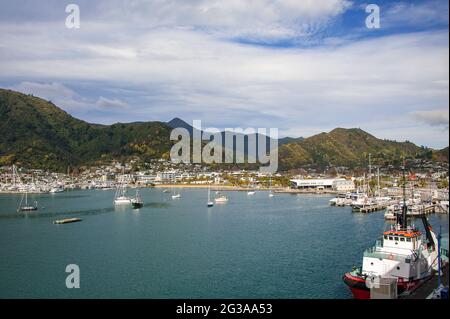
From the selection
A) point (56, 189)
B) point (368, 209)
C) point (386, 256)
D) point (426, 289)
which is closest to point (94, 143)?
point (56, 189)

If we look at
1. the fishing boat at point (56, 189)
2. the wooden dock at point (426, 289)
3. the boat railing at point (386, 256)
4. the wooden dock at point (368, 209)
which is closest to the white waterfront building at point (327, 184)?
the wooden dock at point (368, 209)

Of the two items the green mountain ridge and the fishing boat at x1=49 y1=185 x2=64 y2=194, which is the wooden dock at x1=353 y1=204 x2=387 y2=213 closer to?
the fishing boat at x1=49 y1=185 x2=64 y2=194

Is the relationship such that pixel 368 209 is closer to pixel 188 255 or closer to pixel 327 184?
pixel 188 255

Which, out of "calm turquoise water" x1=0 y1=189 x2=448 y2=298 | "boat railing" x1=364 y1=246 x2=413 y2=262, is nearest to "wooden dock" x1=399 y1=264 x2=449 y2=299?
"boat railing" x1=364 y1=246 x2=413 y2=262

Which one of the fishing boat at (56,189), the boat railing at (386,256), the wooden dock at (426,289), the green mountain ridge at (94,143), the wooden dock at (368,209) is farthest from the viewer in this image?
the green mountain ridge at (94,143)

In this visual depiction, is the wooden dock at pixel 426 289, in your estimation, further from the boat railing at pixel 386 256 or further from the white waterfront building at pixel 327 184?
the white waterfront building at pixel 327 184

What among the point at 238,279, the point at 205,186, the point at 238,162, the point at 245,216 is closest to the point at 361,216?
the point at 245,216

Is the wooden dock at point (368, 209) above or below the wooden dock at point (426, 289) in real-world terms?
below
